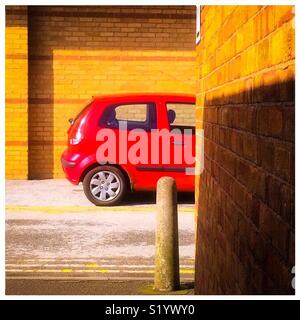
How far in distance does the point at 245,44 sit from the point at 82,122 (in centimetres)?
838

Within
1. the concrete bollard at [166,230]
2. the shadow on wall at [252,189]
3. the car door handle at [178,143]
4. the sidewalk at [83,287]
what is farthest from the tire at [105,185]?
the shadow on wall at [252,189]

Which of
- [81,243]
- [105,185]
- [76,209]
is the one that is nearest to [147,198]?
[105,185]

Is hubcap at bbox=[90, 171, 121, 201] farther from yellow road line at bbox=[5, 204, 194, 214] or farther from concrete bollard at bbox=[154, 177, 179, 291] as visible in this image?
concrete bollard at bbox=[154, 177, 179, 291]

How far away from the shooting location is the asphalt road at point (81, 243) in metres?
6.17

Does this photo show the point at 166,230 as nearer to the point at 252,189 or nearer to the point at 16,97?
the point at 252,189

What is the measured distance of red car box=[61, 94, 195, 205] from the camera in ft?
34.6

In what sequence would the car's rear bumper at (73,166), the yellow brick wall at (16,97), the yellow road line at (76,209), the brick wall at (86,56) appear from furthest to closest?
the brick wall at (86,56), the yellow brick wall at (16,97), the car's rear bumper at (73,166), the yellow road line at (76,209)

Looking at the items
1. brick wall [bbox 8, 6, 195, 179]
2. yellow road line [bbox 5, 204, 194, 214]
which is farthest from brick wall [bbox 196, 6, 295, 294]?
brick wall [bbox 8, 6, 195, 179]

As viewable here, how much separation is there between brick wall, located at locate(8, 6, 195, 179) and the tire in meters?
4.01

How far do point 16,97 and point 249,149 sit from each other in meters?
12.6

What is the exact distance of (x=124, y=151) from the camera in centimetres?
1052

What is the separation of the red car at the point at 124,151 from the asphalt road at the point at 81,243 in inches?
14.9

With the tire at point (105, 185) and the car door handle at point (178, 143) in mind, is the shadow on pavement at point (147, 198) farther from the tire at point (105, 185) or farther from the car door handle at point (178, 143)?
the car door handle at point (178, 143)
